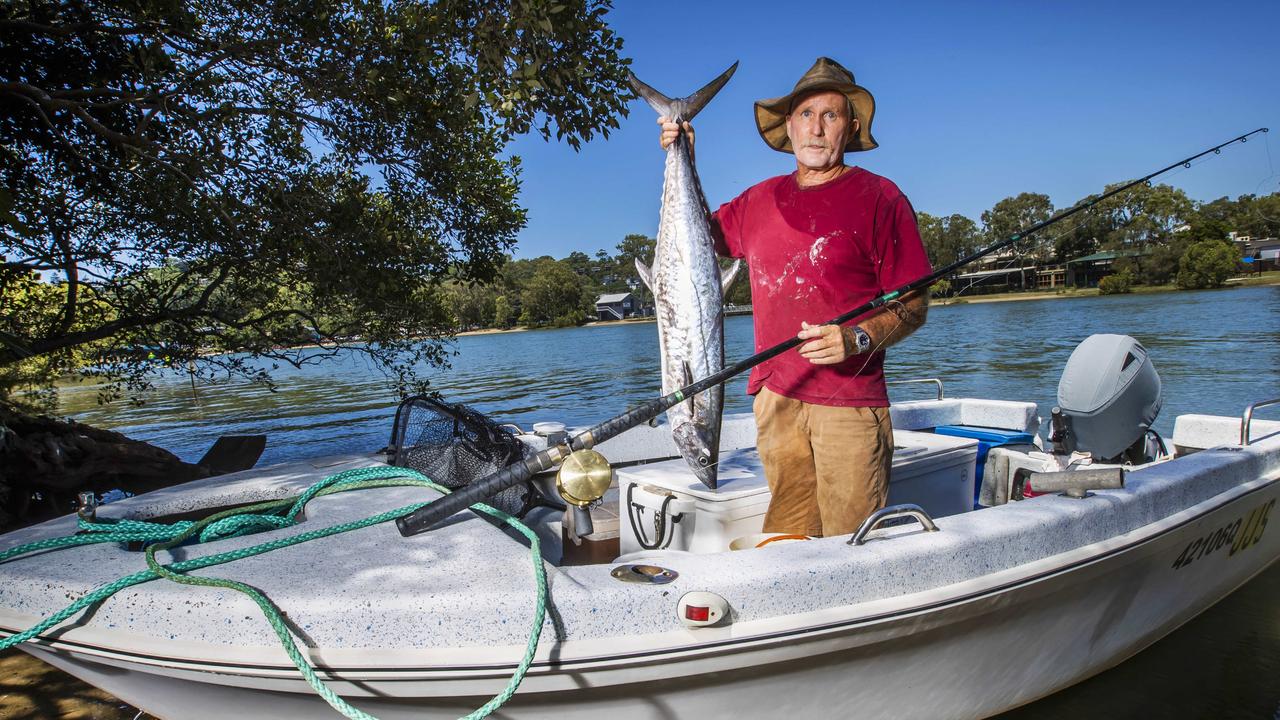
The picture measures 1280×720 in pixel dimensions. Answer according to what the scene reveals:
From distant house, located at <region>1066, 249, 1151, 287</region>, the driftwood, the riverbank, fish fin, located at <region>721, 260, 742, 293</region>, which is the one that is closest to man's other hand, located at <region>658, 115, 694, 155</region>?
fish fin, located at <region>721, 260, 742, 293</region>

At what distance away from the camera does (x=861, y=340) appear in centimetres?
267

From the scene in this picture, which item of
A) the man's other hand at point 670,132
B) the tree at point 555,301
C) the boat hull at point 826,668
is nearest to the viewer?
the boat hull at point 826,668

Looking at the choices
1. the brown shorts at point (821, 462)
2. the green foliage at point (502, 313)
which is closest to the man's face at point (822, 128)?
the brown shorts at point (821, 462)

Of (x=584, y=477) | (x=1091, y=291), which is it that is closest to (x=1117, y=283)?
(x=1091, y=291)

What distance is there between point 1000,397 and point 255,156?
14.8 meters

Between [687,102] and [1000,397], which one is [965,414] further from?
[1000,397]

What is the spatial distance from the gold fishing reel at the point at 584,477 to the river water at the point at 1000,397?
2.81m

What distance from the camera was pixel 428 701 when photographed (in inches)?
85.0

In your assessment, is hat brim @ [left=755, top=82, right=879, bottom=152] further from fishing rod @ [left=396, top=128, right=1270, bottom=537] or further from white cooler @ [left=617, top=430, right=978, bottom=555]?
white cooler @ [left=617, top=430, right=978, bottom=555]

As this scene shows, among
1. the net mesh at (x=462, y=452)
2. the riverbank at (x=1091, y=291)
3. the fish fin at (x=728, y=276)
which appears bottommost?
the net mesh at (x=462, y=452)

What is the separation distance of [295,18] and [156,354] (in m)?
3.67

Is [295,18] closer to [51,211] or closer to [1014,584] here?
[51,211]

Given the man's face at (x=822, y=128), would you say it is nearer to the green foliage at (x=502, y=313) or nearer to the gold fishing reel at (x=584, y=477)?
the gold fishing reel at (x=584, y=477)

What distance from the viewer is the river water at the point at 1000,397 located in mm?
4055
